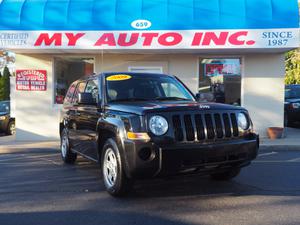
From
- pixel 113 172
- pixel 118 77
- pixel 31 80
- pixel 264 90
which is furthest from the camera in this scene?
pixel 31 80

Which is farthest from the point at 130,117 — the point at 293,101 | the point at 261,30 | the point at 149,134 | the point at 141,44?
the point at 293,101

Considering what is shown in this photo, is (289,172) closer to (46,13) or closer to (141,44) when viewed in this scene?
(141,44)

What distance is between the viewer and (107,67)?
13.2m

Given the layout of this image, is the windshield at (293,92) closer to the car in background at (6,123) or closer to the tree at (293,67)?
the car in background at (6,123)

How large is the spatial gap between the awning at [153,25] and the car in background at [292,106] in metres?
4.54

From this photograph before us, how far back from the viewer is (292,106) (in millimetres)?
15867

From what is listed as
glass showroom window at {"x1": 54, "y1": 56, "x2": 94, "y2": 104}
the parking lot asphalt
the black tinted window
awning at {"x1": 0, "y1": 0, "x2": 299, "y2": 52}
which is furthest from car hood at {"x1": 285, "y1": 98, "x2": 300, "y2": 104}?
the black tinted window

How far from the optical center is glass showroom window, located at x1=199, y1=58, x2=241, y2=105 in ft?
42.7

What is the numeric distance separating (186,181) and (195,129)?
1.64 meters

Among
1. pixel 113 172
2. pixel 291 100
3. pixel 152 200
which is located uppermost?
pixel 291 100

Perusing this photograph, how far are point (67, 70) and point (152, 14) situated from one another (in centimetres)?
361

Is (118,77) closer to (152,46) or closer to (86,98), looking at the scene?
(86,98)

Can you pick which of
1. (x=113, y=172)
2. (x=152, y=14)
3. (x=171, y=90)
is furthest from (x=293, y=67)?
(x=113, y=172)

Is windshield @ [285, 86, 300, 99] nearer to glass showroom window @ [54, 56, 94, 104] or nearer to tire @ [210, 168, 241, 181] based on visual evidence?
glass showroom window @ [54, 56, 94, 104]
